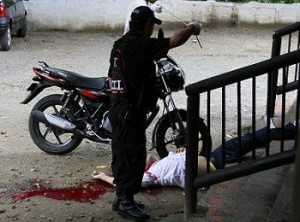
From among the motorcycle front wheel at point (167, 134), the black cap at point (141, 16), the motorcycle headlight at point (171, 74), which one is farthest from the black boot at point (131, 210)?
the motorcycle headlight at point (171, 74)

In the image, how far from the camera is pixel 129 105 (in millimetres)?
4199

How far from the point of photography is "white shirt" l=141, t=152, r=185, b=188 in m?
4.85

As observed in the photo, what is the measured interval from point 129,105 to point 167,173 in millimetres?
1011

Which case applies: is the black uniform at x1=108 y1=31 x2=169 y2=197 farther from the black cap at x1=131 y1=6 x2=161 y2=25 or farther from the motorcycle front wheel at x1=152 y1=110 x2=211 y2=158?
the motorcycle front wheel at x1=152 y1=110 x2=211 y2=158

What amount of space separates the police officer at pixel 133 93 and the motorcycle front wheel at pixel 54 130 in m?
1.54

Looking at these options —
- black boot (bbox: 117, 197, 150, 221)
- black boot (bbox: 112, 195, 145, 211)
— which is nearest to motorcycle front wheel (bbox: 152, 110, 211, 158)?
black boot (bbox: 112, 195, 145, 211)

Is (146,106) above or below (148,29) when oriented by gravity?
below

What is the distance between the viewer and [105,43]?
1479cm

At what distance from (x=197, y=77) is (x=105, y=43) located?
5077mm

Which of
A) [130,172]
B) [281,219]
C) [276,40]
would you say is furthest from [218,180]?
[276,40]

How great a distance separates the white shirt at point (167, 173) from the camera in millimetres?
4852

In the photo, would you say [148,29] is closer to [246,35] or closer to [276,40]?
[276,40]

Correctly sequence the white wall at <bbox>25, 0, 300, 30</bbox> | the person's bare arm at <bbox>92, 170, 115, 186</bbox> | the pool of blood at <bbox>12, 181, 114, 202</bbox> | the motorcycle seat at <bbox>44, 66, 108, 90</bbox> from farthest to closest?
the white wall at <bbox>25, 0, 300, 30</bbox> < the motorcycle seat at <bbox>44, 66, 108, 90</bbox> < the person's bare arm at <bbox>92, 170, 115, 186</bbox> < the pool of blood at <bbox>12, 181, 114, 202</bbox>

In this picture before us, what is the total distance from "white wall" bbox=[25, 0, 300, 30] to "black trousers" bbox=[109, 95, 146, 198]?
1250 cm
